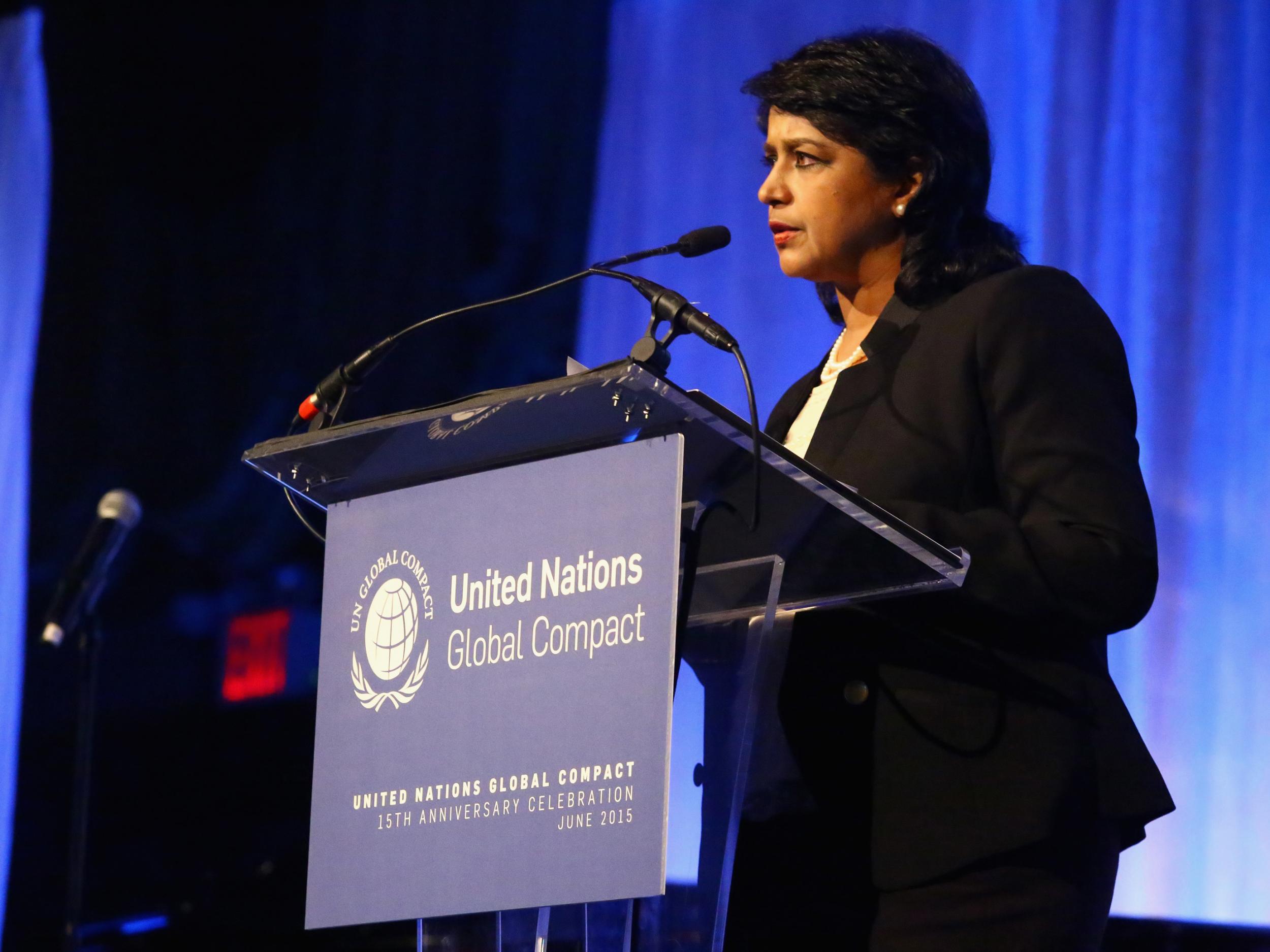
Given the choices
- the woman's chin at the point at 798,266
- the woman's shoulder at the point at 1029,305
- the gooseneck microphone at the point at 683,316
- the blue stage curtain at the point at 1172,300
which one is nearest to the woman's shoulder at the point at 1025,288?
the woman's shoulder at the point at 1029,305

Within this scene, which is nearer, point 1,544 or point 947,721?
point 947,721

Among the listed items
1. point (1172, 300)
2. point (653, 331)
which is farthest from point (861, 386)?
point (1172, 300)

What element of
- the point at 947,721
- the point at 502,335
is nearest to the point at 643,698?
the point at 947,721

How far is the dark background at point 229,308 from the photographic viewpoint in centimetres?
428

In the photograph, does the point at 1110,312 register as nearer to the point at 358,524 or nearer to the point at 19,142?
the point at 358,524

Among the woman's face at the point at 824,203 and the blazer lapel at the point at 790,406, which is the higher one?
the woman's face at the point at 824,203

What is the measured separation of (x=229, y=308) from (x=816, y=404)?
3.37 metres

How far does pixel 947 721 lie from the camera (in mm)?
1423

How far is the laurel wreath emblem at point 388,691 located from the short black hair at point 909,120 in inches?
31.6

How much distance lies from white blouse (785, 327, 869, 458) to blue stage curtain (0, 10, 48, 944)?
3.67 m

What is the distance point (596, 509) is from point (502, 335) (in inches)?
122

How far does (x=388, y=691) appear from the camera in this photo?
4.47ft

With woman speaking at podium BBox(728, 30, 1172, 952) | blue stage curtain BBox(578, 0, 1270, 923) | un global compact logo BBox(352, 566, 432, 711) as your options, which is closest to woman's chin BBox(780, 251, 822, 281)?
woman speaking at podium BBox(728, 30, 1172, 952)

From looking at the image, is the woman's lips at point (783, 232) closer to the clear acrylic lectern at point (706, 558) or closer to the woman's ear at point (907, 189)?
the woman's ear at point (907, 189)
